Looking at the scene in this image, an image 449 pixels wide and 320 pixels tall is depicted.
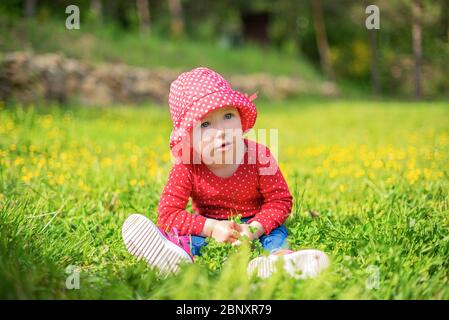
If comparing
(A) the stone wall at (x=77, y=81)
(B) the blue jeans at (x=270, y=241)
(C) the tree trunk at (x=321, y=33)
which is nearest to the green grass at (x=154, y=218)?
(B) the blue jeans at (x=270, y=241)

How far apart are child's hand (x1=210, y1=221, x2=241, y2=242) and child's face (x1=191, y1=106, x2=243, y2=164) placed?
1.10 feet

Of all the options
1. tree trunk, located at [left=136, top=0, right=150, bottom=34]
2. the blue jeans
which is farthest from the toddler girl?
tree trunk, located at [left=136, top=0, right=150, bottom=34]

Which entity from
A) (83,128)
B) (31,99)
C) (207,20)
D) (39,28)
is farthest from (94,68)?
(207,20)

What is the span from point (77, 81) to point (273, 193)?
7.93 metres

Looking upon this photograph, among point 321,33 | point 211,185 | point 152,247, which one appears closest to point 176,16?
point 321,33

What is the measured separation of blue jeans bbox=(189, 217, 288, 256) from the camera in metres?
2.51

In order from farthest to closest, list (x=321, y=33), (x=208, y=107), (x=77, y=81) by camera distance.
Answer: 1. (x=321, y=33)
2. (x=77, y=81)
3. (x=208, y=107)

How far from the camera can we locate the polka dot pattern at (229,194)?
263 cm

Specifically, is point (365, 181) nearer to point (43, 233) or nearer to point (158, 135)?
point (43, 233)

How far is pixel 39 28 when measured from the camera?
33.1 ft

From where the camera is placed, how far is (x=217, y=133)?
2486mm

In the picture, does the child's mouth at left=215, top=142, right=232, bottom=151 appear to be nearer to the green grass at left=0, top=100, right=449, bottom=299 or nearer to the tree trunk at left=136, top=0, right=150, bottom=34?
the green grass at left=0, top=100, right=449, bottom=299

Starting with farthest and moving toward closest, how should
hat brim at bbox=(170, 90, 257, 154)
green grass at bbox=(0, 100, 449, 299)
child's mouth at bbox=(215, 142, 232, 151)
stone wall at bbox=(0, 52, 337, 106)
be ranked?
stone wall at bbox=(0, 52, 337, 106) < child's mouth at bbox=(215, 142, 232, 151) < hat brim at bbox=(170, 90, 257, 154) < green grass at bbox=(0, 100, 449, 299)

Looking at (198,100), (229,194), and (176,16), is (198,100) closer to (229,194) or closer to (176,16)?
(229,194)
